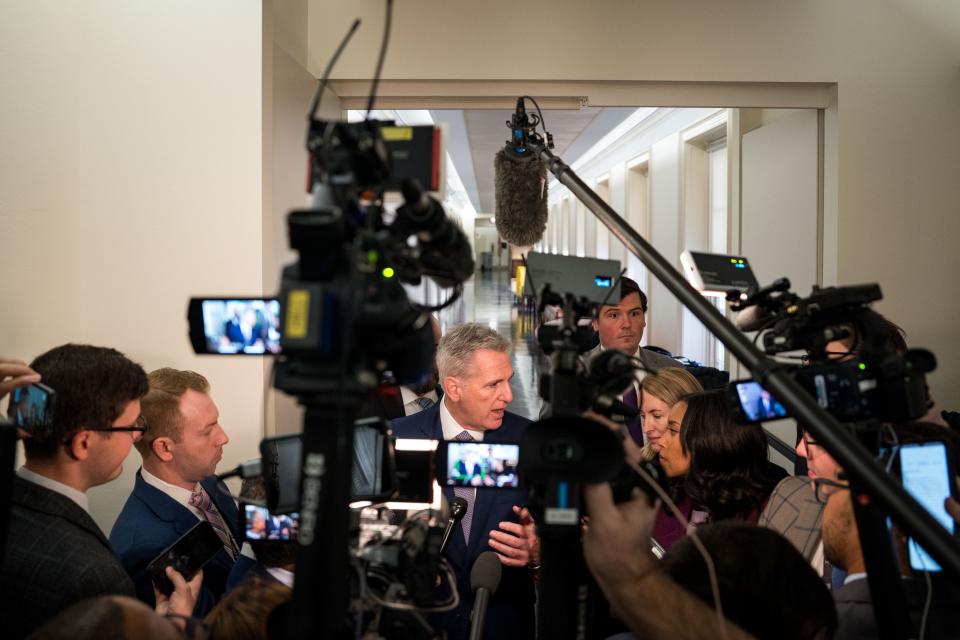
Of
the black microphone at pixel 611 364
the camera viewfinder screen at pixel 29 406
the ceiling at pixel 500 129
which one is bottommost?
the camera viewfinder screen at pixel 29 406

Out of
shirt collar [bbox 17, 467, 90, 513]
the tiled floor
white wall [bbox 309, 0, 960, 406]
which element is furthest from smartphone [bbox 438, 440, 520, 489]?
white wall [bbox 309, 0, 960, 406]

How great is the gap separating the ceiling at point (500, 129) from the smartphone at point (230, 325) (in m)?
5.06

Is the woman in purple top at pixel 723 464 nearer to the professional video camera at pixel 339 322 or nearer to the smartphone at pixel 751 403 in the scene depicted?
the smartphone at pixel 751 403

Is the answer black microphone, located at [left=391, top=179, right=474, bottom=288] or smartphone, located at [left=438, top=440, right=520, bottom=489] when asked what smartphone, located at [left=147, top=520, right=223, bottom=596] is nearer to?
smartphone, located at [left=438, top=440, right=520, bottom=489]

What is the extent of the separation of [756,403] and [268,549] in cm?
107

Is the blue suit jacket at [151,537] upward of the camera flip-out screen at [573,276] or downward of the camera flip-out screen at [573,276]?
downward

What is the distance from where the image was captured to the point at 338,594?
36.7 inches

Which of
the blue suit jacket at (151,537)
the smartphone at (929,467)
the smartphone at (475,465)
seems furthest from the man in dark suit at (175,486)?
the smartphone at (929,467)

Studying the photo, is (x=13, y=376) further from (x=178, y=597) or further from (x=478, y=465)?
(x=478, y=465)

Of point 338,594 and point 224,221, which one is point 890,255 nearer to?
point 224,221

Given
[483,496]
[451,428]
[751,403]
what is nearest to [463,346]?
→ [451,428]

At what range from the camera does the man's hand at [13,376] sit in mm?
1658

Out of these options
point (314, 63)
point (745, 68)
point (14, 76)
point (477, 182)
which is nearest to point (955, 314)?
point (745, 68)

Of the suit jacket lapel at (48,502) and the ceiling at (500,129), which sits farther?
the ceiling at (500,129)
